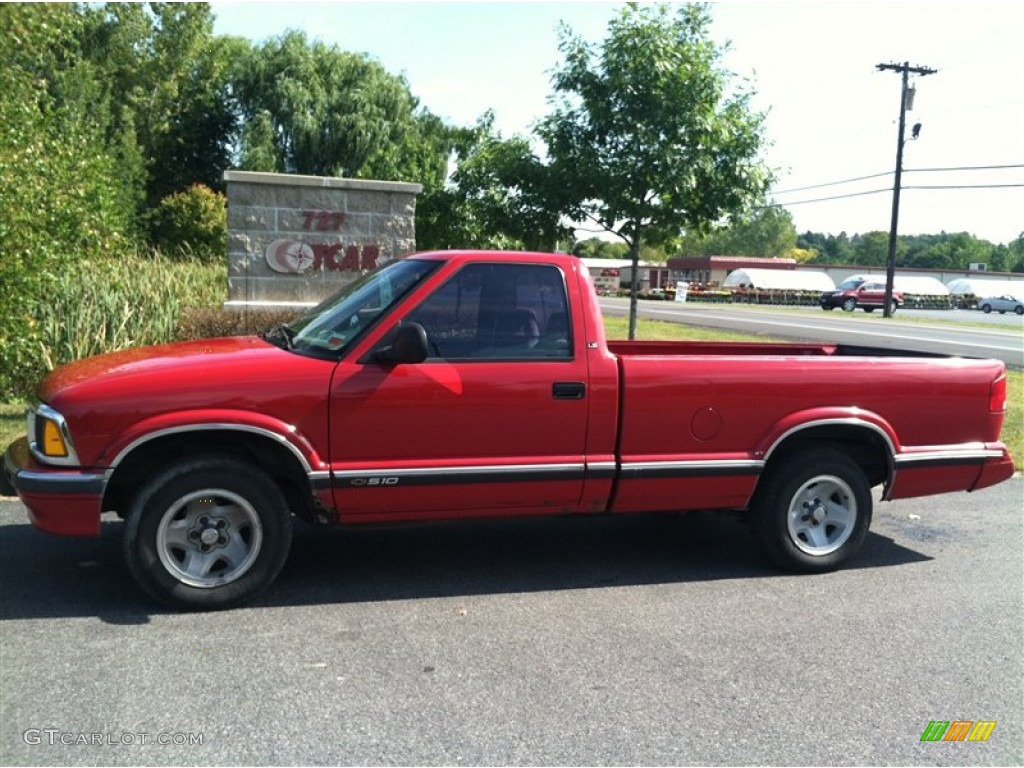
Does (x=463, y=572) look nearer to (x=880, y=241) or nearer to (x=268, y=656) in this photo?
(x=268, y=656)

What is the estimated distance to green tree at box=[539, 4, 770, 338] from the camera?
10.6m

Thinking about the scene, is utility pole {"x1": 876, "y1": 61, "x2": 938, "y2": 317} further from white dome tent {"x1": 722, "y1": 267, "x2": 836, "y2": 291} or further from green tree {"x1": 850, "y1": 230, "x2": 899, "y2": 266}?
green tree {"x1": 850, "y1": 230, "x2": 899, "y2": 266}

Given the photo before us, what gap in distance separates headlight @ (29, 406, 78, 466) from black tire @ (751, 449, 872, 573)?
3.80 metres

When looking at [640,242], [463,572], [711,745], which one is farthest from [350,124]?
[711,745]

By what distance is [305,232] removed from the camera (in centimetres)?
1186

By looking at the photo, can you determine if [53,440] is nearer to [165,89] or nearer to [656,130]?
[656,130]

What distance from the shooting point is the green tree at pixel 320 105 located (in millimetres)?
32906

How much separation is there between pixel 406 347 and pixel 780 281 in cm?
6933

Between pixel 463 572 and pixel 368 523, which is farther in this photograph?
pixel 463 572

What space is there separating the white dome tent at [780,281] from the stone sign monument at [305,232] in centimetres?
5921

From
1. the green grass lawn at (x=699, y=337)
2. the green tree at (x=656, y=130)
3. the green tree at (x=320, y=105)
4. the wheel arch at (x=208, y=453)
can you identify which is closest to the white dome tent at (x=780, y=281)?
the green tree at (x=320, y=105)

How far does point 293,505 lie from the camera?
16.7 feet

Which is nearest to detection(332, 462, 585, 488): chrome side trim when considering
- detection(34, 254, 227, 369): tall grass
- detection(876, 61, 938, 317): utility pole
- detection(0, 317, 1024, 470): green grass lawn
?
detection(0, 317, 1024, 470): green grass lawn

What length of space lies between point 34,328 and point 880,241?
155544mm
